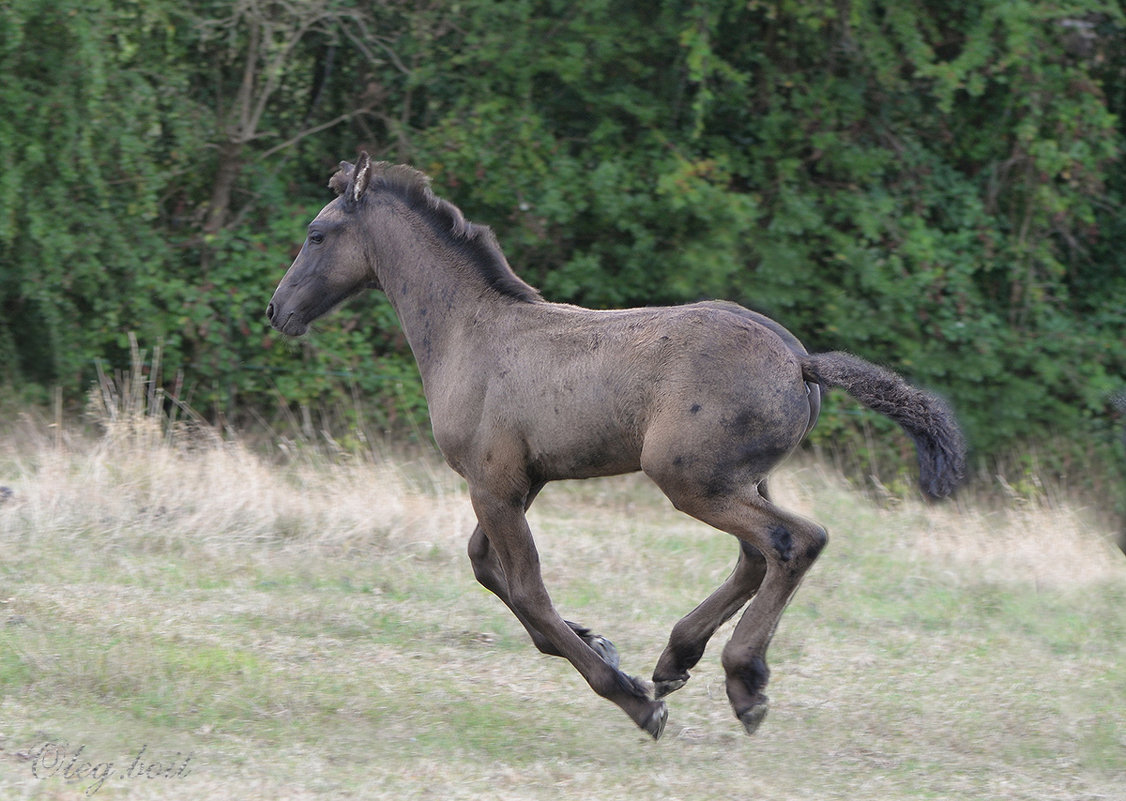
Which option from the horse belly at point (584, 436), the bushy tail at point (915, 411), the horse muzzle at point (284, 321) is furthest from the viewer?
the horse muzzle at point (284, 321)

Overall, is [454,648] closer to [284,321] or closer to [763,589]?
[284,321]

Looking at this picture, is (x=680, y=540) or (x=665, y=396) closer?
(x=665, y=396)

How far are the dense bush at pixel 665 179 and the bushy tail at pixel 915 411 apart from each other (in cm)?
834

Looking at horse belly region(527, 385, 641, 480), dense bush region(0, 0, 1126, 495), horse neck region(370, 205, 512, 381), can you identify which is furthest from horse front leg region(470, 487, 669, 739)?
dense bush region(0, 0, 1126, 495)

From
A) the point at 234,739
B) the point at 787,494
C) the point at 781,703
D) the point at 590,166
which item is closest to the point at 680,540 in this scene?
the point at 787,494

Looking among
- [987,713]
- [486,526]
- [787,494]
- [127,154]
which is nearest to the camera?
[486,526]

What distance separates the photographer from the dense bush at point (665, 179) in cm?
1320

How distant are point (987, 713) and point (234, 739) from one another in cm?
345

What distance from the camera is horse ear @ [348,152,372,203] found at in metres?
5.84

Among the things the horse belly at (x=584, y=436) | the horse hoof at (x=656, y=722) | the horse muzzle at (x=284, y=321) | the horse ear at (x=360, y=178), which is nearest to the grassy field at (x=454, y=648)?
the horse hoof at (x=656, y=722)

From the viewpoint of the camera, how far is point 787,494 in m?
10.6

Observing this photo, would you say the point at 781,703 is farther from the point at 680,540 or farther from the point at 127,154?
the point at 127,154

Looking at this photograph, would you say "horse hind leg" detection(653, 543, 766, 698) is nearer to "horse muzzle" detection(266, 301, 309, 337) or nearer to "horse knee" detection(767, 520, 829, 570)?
"horse knee" detection(767, 520, 829, 570)

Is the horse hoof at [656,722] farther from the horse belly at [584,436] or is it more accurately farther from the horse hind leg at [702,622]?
the horse belly at [584,436]
